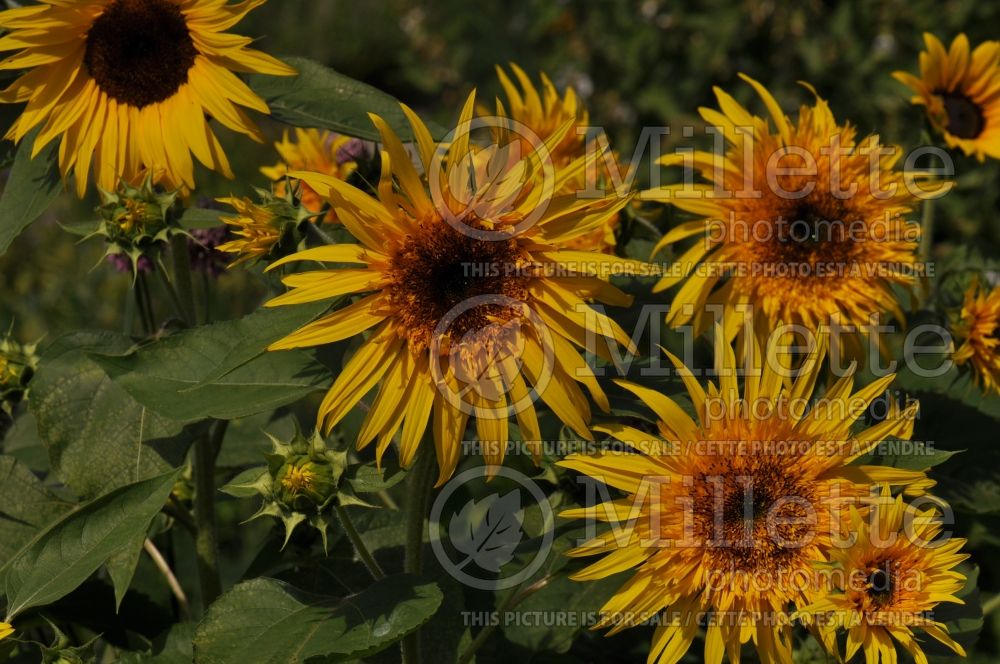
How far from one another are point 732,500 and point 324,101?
69cm

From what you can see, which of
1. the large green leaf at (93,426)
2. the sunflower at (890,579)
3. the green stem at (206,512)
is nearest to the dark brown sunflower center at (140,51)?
the large green leaf at (93,426)

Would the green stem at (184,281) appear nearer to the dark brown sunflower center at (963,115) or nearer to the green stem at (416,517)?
the green stem at (416,517)

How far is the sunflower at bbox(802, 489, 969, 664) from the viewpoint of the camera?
1183 mm

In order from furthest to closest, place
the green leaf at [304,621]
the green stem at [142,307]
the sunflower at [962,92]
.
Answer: the sunflower at [962,92], the green stem at [142,307], the green leaf at [304,621]

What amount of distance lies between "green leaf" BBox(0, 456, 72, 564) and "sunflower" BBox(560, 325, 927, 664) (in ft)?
2.20

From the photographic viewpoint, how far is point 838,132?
1.47 m

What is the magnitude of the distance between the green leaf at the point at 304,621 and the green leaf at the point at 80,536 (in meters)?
0.13

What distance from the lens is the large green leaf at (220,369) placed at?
47.5 inches

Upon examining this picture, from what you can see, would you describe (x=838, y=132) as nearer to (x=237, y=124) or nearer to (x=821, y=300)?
(x=821, y=300)

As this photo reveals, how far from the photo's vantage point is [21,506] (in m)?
1.42

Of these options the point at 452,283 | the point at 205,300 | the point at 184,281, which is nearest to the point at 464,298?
the point at 452,283

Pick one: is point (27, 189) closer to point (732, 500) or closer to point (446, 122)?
point (732, 500)

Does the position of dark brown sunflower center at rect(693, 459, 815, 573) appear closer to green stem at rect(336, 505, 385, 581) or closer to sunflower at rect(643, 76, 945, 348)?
sunflower at rect(643, 76, 945, 348)

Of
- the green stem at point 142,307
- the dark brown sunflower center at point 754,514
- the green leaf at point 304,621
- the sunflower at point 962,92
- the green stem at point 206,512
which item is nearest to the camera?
the green leaf at point 304,621
